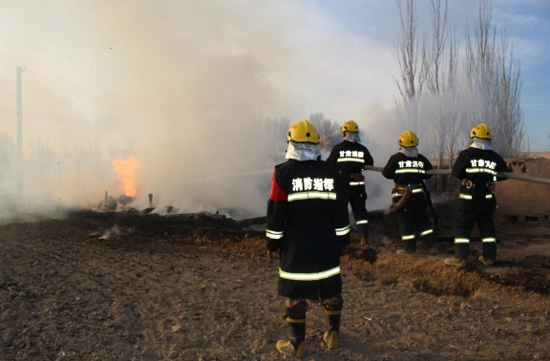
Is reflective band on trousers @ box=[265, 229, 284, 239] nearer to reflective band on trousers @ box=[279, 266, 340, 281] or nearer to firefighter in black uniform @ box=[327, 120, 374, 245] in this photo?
reflective band on trousers @ box=[279, 266, 340, 281]

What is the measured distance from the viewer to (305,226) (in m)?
3.44

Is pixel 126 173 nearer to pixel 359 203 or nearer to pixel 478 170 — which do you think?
pixel 359 203

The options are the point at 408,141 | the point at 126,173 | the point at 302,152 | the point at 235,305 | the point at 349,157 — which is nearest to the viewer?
the point at 302,152

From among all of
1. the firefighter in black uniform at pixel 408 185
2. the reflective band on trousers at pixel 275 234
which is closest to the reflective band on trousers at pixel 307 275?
the reflective band on trousers at pixel 275 234

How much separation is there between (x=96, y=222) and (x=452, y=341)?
28.6ft

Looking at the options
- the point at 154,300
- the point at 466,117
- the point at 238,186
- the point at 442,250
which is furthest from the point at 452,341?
the point at 466,117

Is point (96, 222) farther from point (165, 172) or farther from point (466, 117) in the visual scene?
point (466, 117)

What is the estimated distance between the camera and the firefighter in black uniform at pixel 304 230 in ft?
11.1

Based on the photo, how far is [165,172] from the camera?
599 inches

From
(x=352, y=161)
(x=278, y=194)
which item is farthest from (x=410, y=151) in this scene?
(x=278, y=194)

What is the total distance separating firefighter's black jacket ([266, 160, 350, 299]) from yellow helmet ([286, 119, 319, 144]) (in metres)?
0.18

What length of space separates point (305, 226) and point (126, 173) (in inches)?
491

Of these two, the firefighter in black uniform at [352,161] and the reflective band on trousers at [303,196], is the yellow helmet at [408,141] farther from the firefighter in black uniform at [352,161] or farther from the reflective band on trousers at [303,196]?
the reflective band on trousers at [303,196]

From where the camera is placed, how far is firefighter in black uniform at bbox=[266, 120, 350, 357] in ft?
11.1
